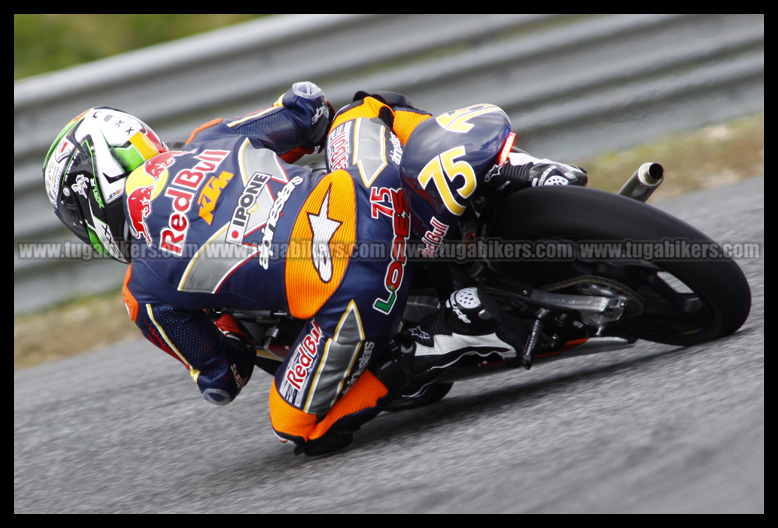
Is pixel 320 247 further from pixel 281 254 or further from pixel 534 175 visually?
pixel 534 175

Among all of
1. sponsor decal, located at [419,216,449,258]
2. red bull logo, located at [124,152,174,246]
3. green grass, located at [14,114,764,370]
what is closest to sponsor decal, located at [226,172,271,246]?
red bull logo, located at [124,152,174,246]

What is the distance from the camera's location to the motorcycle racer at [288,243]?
9.04 ft

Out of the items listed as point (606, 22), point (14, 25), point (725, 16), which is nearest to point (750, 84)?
point (725, 16)

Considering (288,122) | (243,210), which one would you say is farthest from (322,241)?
(288,122)

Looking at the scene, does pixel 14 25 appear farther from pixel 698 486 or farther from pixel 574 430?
pixel 698 486

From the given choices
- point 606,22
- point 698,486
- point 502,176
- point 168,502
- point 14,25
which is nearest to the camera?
point 698,486

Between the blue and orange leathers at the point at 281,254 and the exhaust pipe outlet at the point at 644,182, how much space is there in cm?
70

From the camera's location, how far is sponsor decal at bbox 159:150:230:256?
2.76m

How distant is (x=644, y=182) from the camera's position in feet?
8.79

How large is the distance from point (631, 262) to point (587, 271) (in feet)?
0.43

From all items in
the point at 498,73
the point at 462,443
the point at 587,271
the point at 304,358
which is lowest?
the point at 462,443

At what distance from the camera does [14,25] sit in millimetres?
6598

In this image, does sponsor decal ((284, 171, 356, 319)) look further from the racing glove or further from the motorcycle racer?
the racing glove

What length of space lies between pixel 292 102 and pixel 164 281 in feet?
2.82
